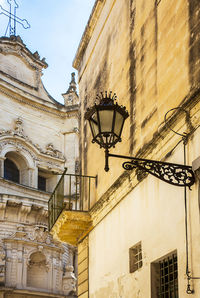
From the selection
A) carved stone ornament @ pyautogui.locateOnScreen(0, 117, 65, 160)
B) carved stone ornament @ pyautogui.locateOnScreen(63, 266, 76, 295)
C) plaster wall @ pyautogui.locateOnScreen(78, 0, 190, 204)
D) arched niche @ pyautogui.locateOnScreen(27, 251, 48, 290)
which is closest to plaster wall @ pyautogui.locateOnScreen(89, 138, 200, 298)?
plaster wall @ pyautogui.locateOnScreen(78, 0, 190, 204)

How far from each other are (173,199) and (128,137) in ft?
8.94

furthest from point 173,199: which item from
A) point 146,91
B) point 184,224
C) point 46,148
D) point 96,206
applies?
point 46,148

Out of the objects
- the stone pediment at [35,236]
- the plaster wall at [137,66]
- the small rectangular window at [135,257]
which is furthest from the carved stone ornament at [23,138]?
the small rectangular window at [135,257]

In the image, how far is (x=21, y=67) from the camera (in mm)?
28516

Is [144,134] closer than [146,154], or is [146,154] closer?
[146,154]

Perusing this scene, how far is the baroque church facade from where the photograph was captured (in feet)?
81.3

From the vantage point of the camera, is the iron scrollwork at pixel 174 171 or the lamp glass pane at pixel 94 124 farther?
the lamp glass pane at pixel 94 124

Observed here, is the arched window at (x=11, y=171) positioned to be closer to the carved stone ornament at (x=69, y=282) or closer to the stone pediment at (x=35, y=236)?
the stone pediment at (x=35, y=236)

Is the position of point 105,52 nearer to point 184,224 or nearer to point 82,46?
point 82,46

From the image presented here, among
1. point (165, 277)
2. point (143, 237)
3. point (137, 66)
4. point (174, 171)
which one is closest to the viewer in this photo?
point (174, 171)

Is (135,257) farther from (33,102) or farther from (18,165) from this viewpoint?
(33,102)

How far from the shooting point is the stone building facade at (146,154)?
8016 mm

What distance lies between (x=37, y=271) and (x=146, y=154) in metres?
17.3

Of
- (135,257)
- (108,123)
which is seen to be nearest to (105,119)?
(108,123)
